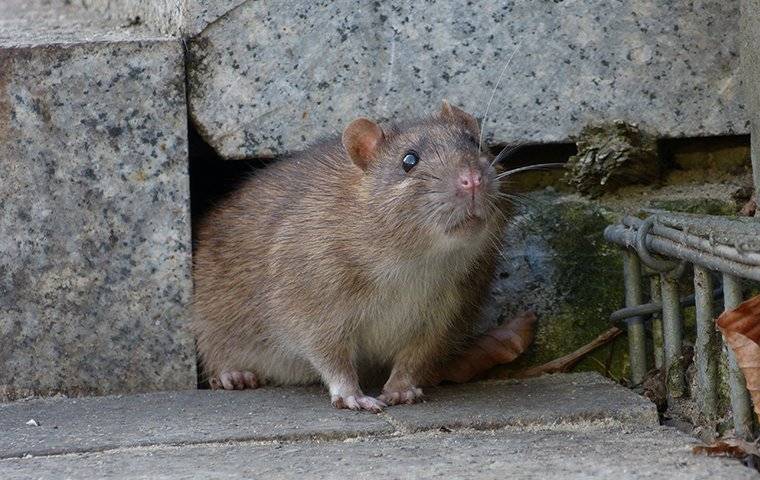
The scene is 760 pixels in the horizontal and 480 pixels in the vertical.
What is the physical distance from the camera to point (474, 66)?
4.84 meters

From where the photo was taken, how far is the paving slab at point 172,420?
12.8 ft

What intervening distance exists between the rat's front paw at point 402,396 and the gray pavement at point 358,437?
0.06m

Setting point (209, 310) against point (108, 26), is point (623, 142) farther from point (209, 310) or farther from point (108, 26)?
point (108, 26)

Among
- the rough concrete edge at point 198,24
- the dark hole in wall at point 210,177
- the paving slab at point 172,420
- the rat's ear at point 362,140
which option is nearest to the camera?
the paving slab at point 172,420

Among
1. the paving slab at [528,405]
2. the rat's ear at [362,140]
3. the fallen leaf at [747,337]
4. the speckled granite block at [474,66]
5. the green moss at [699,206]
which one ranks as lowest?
the paving slab at [528,405]

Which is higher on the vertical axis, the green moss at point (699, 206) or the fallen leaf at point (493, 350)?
the green moss at point (699, 206)

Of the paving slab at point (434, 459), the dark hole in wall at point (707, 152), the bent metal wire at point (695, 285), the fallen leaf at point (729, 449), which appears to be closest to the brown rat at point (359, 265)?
the bent metal wire at point (695, 285)

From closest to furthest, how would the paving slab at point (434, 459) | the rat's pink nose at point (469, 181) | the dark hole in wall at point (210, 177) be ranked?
the paving slab at point (434, 459)
the rat's pink nose at point (469, 181)
the dark hole in wall at point (210, 177)

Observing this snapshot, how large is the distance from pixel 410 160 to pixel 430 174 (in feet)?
0.39

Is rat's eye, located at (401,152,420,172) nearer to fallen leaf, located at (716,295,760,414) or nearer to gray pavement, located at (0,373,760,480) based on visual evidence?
gray pavement, located at (0,373,760,480)

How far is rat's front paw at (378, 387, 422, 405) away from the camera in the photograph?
14.6ft

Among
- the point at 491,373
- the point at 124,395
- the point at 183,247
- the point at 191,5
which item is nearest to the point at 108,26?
the point at 191,5

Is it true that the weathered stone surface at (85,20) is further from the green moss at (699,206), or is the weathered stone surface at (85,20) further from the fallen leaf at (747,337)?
the fallen leaf at (747,337)

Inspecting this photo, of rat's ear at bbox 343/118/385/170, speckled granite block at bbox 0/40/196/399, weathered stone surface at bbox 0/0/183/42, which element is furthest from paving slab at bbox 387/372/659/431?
weathered stone surface at bbox 0/0/183/42
